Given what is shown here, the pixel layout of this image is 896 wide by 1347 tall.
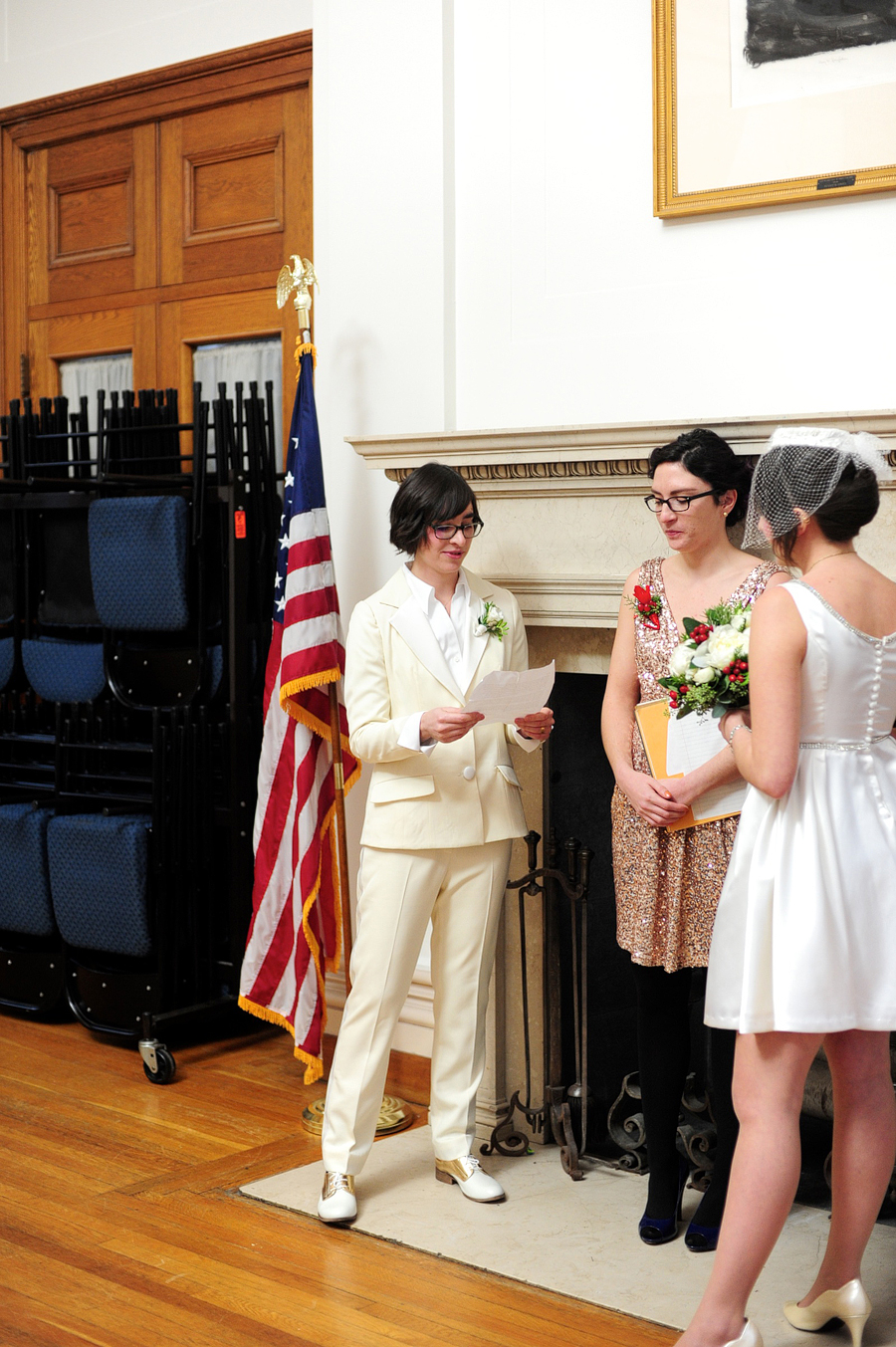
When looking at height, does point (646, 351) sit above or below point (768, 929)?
above

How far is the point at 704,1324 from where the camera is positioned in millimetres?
2344

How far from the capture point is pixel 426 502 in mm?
3197

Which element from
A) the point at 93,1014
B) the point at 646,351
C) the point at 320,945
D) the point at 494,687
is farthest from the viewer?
the point at 93,1014

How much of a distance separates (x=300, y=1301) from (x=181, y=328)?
3.47 meters

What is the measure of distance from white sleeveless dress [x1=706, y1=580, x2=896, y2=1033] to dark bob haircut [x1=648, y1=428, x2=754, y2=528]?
2.22 ft

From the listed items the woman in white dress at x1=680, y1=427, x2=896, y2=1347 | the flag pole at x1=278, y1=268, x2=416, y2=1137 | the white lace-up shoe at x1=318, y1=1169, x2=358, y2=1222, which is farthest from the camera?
the flag pole at x1=278, y1=268, x2=416, y2=1137

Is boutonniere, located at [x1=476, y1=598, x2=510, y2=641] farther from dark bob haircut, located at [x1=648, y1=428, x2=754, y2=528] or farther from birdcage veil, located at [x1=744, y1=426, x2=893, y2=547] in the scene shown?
birdcage veil, located at [x1=744, y1=426, x2=893, y2=547]

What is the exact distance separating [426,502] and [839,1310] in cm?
183

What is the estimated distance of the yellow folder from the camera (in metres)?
2.98

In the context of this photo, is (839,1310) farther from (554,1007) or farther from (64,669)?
(64,669)

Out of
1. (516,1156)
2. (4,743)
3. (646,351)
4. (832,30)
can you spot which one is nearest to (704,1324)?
(516,1156)

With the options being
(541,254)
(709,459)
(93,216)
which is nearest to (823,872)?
(709,459)

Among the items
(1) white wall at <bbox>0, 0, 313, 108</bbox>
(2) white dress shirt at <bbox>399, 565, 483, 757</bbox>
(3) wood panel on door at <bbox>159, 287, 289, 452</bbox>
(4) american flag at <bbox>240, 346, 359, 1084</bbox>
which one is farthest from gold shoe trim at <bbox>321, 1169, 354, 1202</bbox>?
(1) white wall at <bbox>0, 0, 313, 108</bbox>

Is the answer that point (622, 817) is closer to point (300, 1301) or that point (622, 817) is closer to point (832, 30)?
point (300, 1301)
